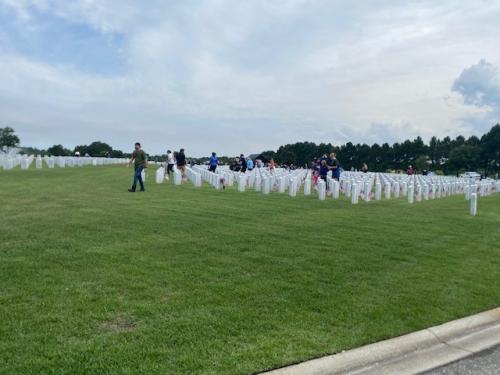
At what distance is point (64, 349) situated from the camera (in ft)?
13.1

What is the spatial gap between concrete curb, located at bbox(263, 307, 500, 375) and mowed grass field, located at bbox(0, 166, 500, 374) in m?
0.13

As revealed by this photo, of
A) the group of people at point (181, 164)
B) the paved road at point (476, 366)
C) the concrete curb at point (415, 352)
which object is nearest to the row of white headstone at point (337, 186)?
the group of people at point (181, 164)

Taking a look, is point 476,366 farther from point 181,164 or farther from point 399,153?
point 399,153

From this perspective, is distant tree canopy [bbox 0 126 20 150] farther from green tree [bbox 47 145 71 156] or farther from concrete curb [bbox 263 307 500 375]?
concrete curb [bbox 263 307 500 375]

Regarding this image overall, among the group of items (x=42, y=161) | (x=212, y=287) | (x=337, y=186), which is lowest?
(x=212, y=287)

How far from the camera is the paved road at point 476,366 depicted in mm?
4336

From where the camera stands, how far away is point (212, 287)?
5.83m

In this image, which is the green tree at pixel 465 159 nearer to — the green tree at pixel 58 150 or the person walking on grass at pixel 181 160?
the green tree at pixel 58 150

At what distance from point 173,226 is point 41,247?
2915 millimetres

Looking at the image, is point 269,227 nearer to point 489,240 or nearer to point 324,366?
point 489,240

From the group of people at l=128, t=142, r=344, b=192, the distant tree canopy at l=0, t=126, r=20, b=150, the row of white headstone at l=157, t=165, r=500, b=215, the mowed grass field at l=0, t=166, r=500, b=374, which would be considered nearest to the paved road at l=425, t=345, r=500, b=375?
the mowed grass field at l=0, t=166, r=500, b=374

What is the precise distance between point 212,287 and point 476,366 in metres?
2.93

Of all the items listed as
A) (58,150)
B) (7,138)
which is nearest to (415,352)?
(58,150)

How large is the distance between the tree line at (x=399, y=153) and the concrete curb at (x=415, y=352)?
216 feet
